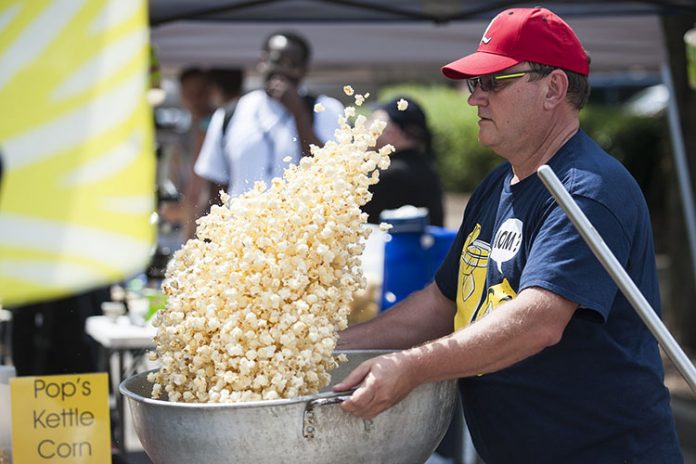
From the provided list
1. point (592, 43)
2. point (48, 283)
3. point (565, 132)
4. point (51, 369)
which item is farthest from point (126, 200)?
point (592, 43)

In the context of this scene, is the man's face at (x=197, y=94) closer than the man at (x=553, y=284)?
No

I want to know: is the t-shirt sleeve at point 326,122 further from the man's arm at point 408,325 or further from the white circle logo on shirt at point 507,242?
the white circle logo on shirt at point 507,242

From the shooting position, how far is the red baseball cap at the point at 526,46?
6.10 feet

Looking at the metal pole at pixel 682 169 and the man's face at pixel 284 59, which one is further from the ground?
the man's face at pixel 284 59

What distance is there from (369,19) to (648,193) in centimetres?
846

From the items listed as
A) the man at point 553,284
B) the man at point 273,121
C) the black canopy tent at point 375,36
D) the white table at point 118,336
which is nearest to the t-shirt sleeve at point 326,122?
the man at point 273,121

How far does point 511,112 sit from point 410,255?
231 cm

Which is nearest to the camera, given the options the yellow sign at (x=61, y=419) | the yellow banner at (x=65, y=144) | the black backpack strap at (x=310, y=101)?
the yellow sign at (x=61, y=419)

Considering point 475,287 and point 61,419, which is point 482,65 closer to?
point 475,287

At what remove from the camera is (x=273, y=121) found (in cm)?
436

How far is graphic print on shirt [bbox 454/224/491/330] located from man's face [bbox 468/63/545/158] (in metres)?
0.20

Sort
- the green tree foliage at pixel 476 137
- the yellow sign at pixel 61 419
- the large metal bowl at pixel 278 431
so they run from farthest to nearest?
the green tree foliage at pixel 476 137 < the yellow sign at pixel 61 419 < the large metal bowl at pixel 278 431

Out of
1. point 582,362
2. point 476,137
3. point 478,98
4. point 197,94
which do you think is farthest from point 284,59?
point 476,137

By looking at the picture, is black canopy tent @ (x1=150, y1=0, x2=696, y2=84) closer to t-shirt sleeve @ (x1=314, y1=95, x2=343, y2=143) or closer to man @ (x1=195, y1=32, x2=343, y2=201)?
man @ (x1=195, y1=32, x2=343, y2=201)
